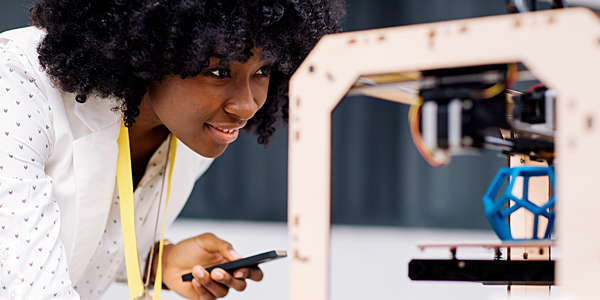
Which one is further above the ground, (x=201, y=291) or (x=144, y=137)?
(x=144, y=137)

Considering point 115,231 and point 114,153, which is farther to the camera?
point 115,231

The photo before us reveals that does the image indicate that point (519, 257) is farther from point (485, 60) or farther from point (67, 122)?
point (67, 122)

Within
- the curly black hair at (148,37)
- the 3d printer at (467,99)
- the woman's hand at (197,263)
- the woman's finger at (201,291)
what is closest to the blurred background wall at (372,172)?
the woman's hand at (197,263)

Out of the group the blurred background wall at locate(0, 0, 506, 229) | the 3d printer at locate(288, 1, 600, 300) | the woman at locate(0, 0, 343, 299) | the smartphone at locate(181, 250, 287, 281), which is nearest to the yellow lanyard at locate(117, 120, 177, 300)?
the woman at locate(0, 0, 343, 299)

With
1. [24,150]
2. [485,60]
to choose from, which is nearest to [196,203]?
[24,150]

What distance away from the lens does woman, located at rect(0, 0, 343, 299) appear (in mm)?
808

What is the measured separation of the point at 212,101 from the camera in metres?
0.92

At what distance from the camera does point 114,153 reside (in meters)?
1.01

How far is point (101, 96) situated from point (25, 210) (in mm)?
256

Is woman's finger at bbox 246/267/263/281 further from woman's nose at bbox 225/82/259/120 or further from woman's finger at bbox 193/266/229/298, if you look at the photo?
woman's nose at bbox 225/82/259/120

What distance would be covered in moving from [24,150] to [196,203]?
13.6 feet

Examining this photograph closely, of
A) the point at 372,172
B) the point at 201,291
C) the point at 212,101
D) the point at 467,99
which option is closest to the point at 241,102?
the point at 212,101

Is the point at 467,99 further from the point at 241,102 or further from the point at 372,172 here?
the point at 372,172

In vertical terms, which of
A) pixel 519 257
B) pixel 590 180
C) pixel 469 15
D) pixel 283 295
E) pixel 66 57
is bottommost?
pixel 283 295
